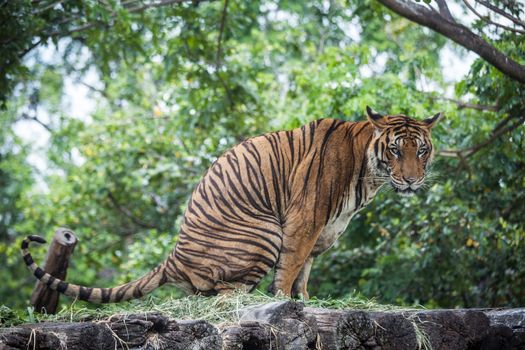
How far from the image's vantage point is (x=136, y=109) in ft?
53.0

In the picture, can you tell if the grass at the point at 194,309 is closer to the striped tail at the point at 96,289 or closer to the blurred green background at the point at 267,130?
the striped tail at the point at 96,289

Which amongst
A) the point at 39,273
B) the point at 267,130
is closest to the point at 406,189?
the point at 39,273

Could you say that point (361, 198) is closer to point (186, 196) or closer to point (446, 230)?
point (446, 230)

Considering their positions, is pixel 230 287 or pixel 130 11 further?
pixel 130 11

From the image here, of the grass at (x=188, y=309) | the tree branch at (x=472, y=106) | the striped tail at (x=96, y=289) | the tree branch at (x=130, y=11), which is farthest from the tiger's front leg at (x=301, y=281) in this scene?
the tree branch at (x=130, y=11)

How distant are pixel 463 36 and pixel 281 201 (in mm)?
2347

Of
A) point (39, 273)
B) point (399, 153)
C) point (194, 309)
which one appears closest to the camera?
point (194, 309)

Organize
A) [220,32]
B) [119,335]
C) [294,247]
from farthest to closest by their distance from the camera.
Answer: [220,32] → [294,247] → [119,335]

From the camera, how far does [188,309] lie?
5.14 meters

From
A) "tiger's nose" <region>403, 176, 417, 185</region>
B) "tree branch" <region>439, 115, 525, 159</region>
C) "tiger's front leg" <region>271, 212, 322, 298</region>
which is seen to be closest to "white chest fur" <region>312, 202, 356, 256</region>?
"tiger's front leg" <region>271, 212, 322, 298</region>

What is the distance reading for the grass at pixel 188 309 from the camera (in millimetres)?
4535

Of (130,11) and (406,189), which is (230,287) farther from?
(130,11)

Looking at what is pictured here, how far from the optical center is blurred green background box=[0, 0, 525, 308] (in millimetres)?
9422

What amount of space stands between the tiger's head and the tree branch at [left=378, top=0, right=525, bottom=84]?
1.11 metres
